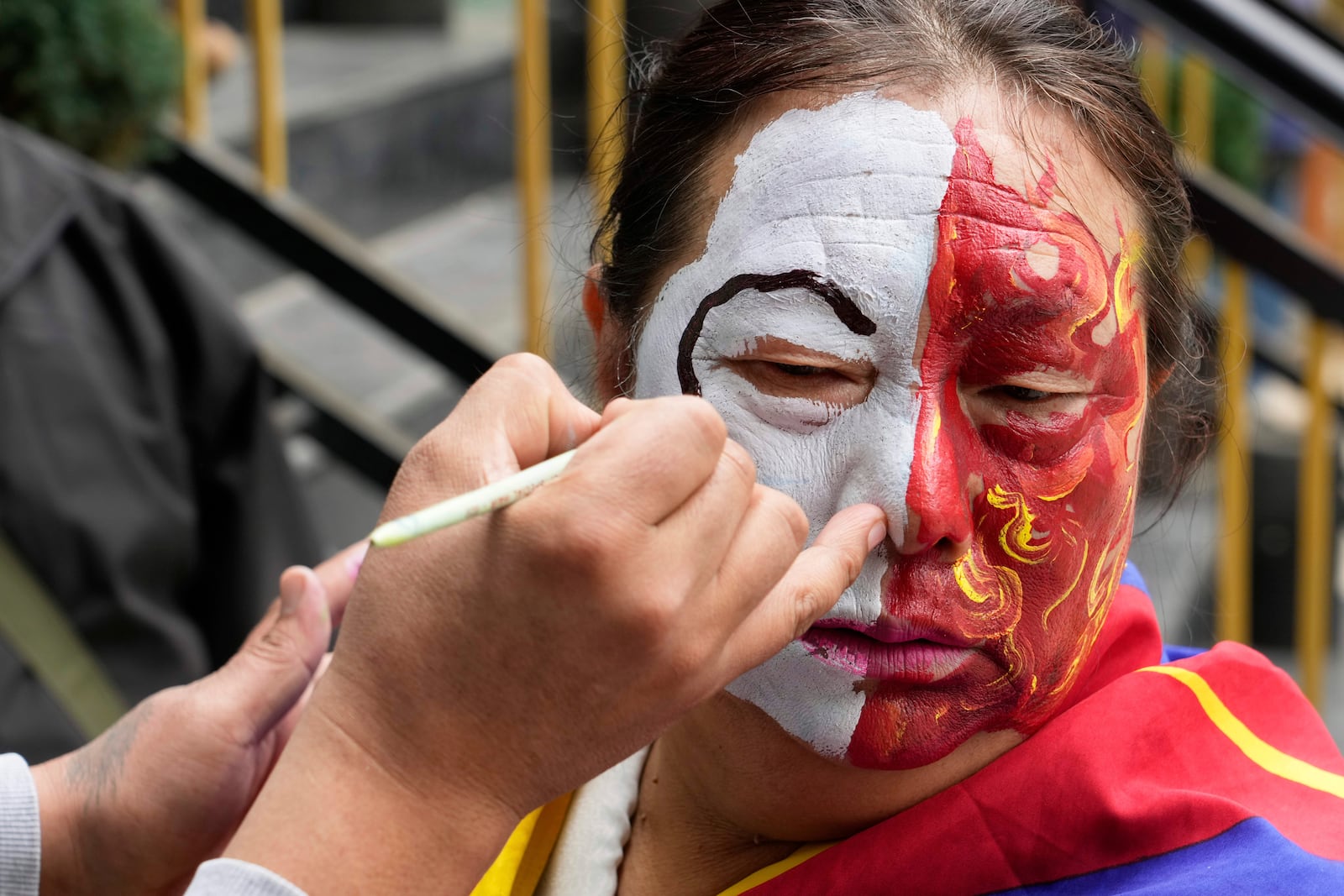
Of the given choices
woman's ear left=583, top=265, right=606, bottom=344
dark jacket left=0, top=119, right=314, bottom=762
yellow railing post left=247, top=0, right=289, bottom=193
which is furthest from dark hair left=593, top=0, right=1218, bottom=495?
yellow railing post left=247, top=0, right=289, bottom=193

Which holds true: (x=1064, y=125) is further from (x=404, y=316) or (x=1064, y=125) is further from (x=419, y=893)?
(x=404, y=316)

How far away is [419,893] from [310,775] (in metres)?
0.09

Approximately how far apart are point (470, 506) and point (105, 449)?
5.04ft

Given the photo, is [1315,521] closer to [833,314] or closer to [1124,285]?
[1124,285]

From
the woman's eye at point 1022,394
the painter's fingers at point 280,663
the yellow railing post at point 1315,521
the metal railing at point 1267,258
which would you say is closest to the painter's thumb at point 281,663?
the painter's fingers at point 280,663

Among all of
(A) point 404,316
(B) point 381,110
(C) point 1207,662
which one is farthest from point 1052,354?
(B) point 381,110

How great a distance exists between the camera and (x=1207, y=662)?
1.18m

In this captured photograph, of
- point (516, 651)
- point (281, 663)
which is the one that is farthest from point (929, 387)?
point (281, 663)

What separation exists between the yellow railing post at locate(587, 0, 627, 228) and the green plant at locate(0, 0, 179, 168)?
0.79m

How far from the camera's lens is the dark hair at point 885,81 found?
110cm

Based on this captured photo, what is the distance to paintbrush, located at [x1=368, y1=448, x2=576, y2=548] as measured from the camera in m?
0.70

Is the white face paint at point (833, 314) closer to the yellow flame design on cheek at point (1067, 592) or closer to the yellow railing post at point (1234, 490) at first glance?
the yellow flame design on cheek at point (1067, 592)

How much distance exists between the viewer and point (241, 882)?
30.8 inches

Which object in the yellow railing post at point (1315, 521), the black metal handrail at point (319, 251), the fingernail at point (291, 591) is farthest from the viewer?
the black metal handrail at point (319, 251)
